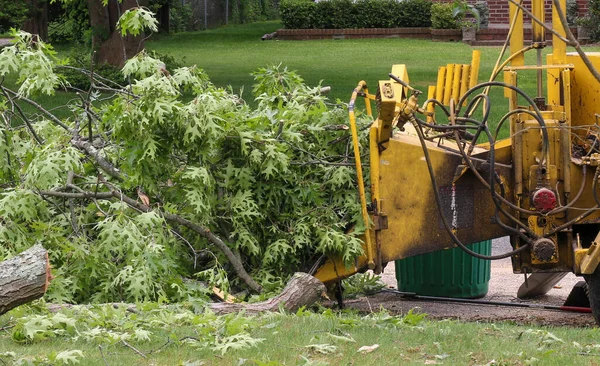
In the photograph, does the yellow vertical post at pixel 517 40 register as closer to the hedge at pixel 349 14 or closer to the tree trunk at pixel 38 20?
the tree trunk at pixel 38 20

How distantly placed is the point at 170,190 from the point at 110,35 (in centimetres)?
1217

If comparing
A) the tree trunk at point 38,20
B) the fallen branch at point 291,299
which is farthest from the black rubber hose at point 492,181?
the tree trunk at point 38,20

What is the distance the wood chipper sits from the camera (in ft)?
22.0

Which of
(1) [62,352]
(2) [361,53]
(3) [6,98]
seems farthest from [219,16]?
(1) [62,352]

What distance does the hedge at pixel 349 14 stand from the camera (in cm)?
3097

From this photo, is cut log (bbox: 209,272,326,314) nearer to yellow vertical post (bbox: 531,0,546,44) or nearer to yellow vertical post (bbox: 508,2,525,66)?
yellow vertical post (bbox: 508,2,525,66)

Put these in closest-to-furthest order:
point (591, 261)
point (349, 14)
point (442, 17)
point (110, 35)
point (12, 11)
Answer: point (591, 261), point (12, 11), point (110, 35), point (442, 17), point (349, 14)

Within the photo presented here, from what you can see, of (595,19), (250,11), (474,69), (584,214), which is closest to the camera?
(584,214)

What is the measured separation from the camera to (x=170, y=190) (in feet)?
24.0

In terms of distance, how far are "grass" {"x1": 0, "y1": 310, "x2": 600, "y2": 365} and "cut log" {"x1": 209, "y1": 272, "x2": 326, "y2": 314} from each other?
69cm

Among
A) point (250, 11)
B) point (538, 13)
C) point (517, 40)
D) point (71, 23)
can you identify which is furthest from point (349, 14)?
point (538, 13)

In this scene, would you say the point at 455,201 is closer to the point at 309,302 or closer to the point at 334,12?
the point at 309,302

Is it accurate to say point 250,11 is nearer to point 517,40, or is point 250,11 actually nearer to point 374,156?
point 517,40

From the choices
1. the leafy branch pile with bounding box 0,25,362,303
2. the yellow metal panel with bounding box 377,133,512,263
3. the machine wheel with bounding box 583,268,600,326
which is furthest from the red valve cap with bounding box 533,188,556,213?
the leafy branch pile with bounding box 0,25,362,303
